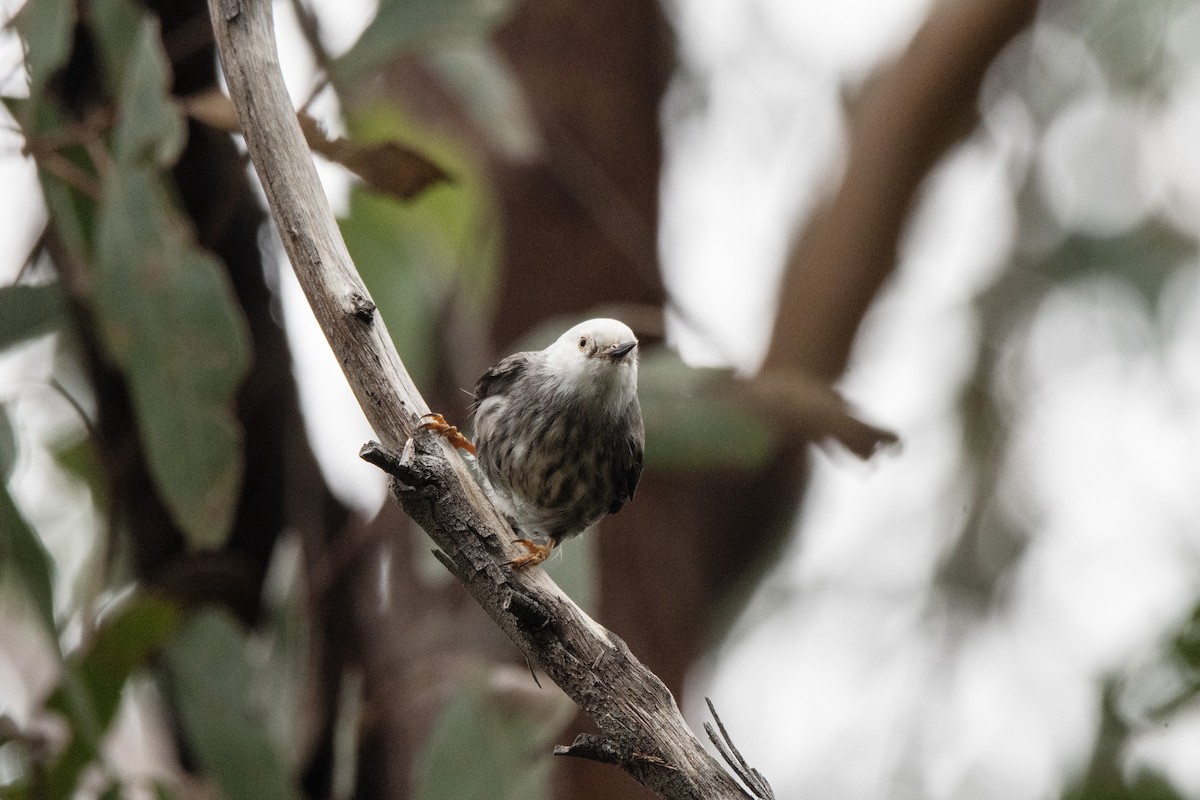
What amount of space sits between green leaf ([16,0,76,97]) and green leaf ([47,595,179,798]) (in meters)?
1.05

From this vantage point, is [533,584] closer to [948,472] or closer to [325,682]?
[325,682]

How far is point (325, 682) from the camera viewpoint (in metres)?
3.23

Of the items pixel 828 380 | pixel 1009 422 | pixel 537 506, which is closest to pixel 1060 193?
pixel 1009 422

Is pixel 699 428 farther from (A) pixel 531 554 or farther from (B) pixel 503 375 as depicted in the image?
(A) pixel 531 554

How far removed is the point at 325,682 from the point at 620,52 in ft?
7.93

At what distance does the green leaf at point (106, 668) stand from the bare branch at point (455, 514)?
51.1 inches

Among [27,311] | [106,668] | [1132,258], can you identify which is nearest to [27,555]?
[106,668]

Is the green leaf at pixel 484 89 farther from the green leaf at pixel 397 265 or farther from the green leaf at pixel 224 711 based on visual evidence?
the green leaf at pixel 224 711

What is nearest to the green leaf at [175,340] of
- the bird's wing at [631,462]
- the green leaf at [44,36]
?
the green leaf at [44,36]

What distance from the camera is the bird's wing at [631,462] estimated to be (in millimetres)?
2486

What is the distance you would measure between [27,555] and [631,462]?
46.0 inches

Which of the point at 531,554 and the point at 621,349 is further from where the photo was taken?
the point at 621,349

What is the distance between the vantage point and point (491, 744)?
8.16 ft

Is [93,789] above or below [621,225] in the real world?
below
